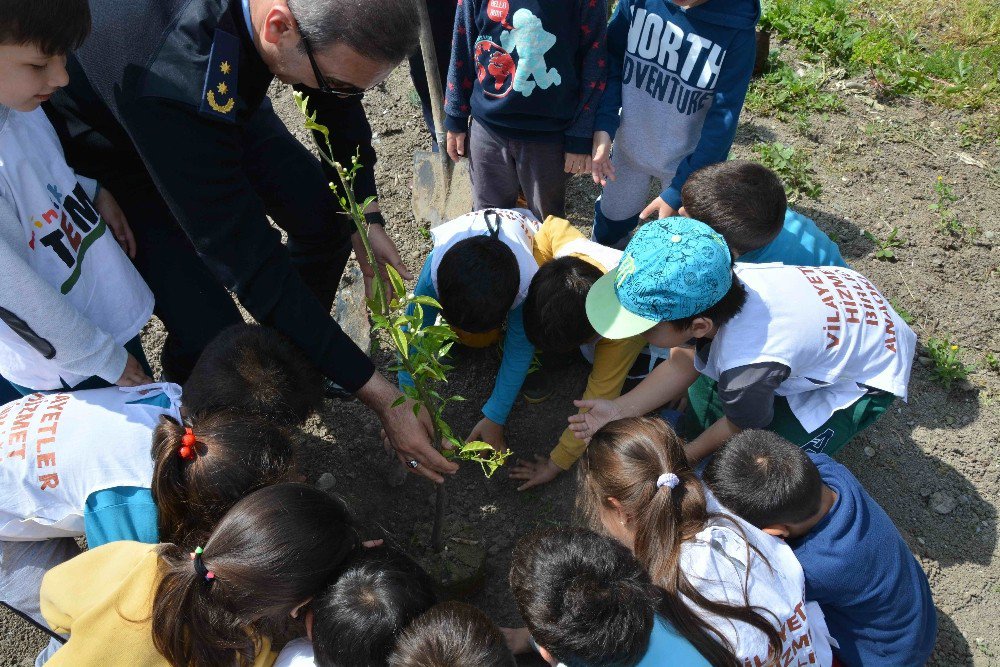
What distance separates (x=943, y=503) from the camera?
2.55 m

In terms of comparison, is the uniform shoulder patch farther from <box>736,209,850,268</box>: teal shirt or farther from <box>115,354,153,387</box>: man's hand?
<box>736,209,850,268</box>: teal shirt

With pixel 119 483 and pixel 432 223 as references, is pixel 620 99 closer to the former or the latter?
pixel 432 223

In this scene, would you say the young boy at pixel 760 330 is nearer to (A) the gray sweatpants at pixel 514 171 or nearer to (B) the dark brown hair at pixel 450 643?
(A) the gray sweatpants at pixel 514 171

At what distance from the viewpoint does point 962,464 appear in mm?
2654

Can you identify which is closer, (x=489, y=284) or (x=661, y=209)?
(x=489, y=284)

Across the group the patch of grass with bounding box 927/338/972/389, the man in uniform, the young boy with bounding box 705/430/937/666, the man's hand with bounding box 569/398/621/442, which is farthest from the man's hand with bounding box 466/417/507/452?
the patch of grass with bounding box 927/338/972/389

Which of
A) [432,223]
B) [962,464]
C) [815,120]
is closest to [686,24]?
[432,223]

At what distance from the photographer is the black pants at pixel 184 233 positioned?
88.3 inches

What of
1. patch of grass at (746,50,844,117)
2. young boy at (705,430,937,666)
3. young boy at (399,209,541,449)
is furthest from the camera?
patch of grass at (746,50,844,117)

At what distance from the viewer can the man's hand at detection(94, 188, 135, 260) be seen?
2.15 metres

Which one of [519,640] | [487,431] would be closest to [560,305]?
[487,431]

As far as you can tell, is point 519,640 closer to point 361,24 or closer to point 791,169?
point 361,24

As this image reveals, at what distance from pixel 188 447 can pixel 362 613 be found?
→ 553mm

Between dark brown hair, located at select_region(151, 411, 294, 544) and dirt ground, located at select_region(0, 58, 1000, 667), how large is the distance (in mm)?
664
